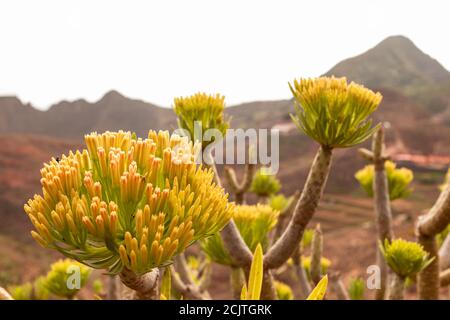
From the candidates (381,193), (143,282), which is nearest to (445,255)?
(381,193)

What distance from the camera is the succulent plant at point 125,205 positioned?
0.66 metres

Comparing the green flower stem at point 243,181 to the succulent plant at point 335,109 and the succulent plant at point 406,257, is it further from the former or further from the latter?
the succulent plant at point 335,109

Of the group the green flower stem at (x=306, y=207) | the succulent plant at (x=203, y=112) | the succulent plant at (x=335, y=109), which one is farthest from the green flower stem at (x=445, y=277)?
the succulent plant at (x=203, y=112)

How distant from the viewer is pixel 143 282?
838mm

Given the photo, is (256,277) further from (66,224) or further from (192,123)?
(192,123)

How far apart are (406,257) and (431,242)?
1.91ft

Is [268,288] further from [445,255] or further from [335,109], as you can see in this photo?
[445,255]

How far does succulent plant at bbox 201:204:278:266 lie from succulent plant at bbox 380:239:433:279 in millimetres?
470

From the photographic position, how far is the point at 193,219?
2.36 ft

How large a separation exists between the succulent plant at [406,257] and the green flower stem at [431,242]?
0.35 m

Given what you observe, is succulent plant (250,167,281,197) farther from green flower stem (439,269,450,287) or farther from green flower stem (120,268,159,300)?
green flower stem (120,268,159,300)

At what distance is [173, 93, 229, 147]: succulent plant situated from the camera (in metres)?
1.36

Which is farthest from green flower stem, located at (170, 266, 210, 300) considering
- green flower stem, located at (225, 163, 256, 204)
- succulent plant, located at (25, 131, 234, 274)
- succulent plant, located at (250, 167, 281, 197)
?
succulent plant, located at (25, 131, 234, 274)

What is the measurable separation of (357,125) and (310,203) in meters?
0.30
